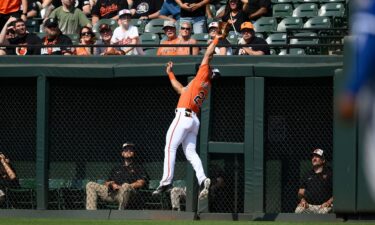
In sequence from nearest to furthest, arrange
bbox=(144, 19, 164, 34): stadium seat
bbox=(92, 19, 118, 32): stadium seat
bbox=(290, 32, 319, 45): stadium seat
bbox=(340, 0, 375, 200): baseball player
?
bbox=(340, 0, 375, 200): baseball player → bbox=(290, 32, 319, 45): stadium seat → bbox=(144, 19, 164, 34): stadium seat → bbox=(92, 19, 118, 32): stadium seat

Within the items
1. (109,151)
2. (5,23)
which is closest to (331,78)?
(109,151)

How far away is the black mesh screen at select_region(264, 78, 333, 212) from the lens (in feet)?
39.9

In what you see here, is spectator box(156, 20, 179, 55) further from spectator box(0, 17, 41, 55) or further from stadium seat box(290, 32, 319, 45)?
spectator box(0, 17, 41, 55)

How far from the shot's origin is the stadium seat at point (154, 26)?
47.1 ft

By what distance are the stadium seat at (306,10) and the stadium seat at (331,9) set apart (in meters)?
0.13

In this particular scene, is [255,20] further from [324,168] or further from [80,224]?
[80,224]

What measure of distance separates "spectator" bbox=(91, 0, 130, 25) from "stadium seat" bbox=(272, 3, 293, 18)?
2.48 metres

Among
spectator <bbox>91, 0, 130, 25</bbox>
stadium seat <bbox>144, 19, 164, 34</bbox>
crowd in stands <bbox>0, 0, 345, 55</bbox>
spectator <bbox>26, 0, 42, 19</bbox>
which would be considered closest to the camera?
crowd in stands <bbox>0, 0, 345, 55</bbox>

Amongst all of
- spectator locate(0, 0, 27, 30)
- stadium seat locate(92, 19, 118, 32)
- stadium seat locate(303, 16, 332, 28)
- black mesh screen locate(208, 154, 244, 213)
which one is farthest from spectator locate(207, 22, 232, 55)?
spectator locate(0, 0, 27, 30)

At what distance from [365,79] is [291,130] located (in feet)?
29.0

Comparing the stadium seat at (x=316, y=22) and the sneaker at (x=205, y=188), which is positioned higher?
the stadium seat at (x=316, y=22)

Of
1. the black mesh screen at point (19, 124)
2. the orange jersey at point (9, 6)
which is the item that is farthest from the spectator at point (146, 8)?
the black mesh screen at point (19, 124)

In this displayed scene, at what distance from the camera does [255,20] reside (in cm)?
1425

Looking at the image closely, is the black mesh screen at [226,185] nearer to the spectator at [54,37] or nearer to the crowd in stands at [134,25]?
the crowd in stands at [134,25]
